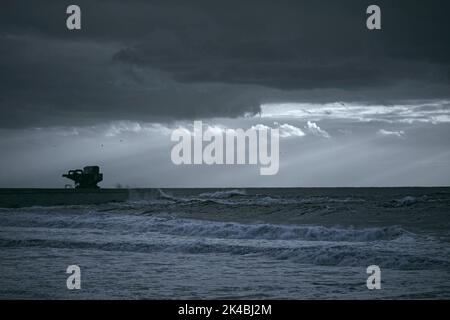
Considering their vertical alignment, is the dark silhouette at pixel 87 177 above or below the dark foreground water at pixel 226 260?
above

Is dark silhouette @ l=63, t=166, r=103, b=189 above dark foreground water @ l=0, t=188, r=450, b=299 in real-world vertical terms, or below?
above

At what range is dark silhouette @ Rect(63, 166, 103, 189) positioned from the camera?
10100 centimetres

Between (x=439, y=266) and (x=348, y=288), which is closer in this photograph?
(x=348, y=288)

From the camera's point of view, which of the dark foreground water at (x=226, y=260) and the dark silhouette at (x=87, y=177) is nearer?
the dark foreground water at (x=226, y=260)

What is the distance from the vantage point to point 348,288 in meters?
13.2

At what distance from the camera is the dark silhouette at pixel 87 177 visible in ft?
331

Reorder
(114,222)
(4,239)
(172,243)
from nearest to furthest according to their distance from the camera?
(172,243) < (4,239) < (114,222)

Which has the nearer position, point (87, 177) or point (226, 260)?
point (226, 260)

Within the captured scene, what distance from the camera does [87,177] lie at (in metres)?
101
